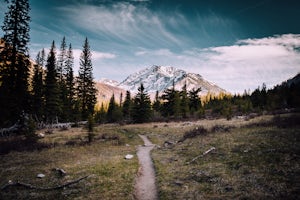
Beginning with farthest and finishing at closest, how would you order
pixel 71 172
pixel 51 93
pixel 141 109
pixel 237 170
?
pixel 141 109
pixel 51 93
pixel 71 172
pixel 237 170

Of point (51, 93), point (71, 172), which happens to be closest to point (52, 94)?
point (51, 93)

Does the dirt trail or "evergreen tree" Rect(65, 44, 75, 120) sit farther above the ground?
"evergreen tree" Rect(65, 44, 75, 120)

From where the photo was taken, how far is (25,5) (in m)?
23.7

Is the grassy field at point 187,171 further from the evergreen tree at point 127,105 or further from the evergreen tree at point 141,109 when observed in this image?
the evergreen tree at point 127,105

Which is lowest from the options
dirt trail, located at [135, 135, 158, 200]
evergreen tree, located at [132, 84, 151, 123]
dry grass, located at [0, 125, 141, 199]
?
dirt trail, located at [135, 135, 158, 200]

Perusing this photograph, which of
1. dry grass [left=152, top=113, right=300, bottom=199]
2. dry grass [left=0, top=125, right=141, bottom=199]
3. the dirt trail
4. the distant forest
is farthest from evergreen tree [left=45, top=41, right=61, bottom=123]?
dry grass [left=152, top=113, right=300, bottom=199]

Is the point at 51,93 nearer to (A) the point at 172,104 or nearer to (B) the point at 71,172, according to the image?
(B) the point at 71,172

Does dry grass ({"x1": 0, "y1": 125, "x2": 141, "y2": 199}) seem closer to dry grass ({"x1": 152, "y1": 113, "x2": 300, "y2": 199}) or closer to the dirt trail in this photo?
the dirt trail

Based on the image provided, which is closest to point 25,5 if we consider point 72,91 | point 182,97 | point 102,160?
point 102,160

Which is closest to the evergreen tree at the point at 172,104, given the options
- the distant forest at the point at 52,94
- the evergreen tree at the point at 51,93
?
the distant forest at the point at 52,94

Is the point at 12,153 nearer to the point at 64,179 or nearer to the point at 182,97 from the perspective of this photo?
the point at 64,179

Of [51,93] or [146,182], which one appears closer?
[146,182]

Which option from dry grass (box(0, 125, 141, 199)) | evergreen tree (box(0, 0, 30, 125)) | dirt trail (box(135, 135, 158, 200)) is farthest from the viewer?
evergreen tree (box(0, 0, 30, 125))

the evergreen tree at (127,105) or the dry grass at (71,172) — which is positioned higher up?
the evergreen tree at (127,105)
